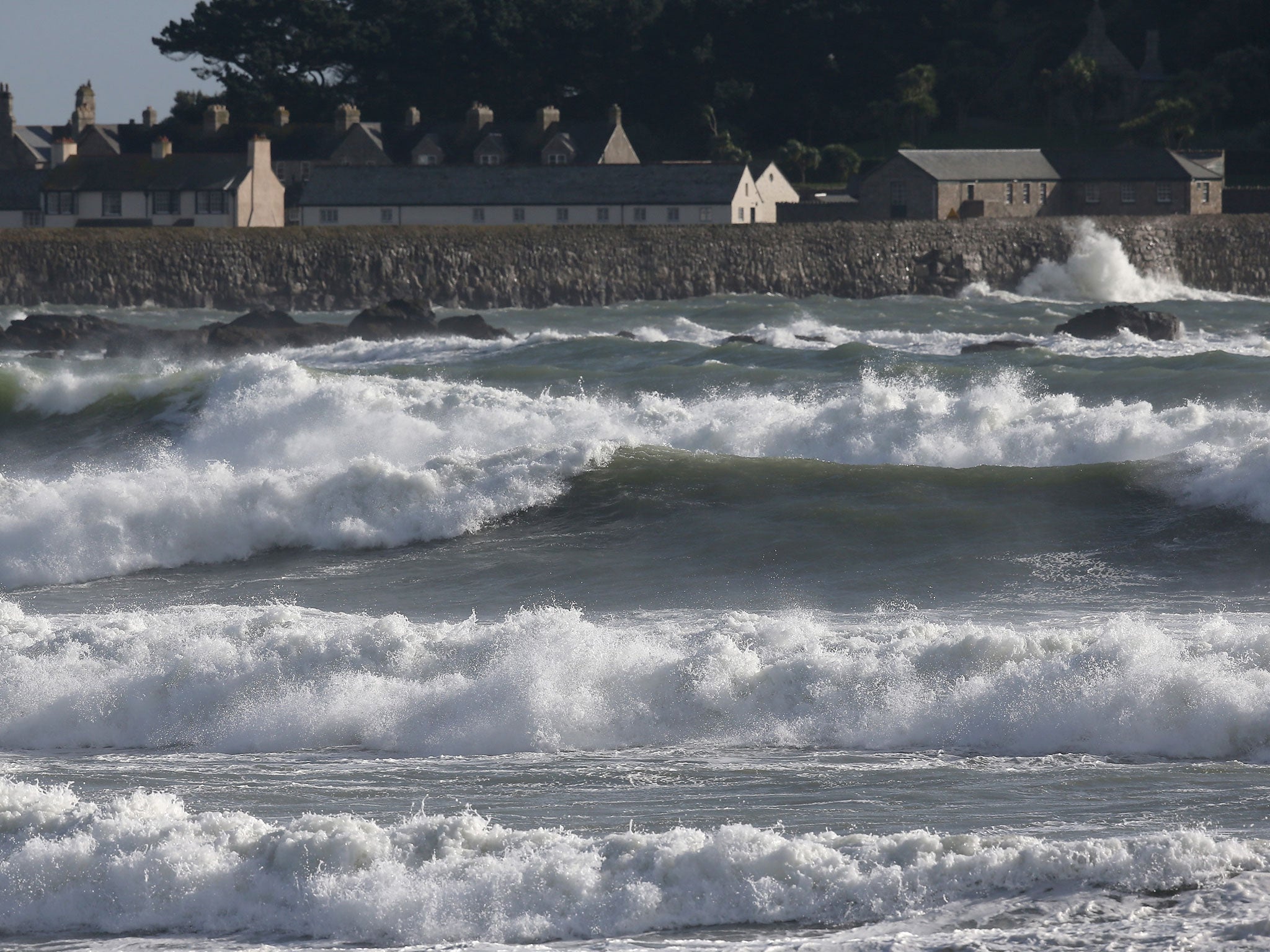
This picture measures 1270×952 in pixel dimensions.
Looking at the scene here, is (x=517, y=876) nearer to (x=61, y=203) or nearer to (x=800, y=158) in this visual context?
(x=61, y=203)

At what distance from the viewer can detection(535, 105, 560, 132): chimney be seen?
7431cm

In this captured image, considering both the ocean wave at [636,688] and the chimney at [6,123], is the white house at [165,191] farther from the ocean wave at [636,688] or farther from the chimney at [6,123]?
the ocean wave at [636,688]

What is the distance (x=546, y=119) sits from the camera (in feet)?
244

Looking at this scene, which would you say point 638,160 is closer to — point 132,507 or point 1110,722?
point 132,507

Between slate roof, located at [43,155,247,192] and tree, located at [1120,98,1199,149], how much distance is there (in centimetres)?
4007

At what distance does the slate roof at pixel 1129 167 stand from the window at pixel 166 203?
109 feet

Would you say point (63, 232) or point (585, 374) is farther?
point (63, 232)

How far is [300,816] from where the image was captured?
7.95 m

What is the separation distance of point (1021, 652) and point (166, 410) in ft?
53.0

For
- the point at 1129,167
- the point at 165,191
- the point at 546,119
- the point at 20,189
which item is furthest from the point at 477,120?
the point at 1129,167

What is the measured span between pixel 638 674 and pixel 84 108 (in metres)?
75.1

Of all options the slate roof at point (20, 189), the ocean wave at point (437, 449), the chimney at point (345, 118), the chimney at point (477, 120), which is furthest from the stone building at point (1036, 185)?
the ocean wave at point (437, 449)

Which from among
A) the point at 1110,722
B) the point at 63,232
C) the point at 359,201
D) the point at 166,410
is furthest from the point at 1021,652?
the point at 359,201

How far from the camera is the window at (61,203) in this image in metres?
60.9
